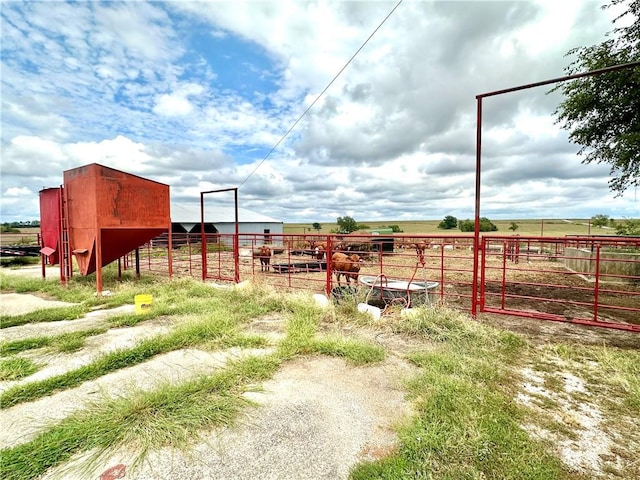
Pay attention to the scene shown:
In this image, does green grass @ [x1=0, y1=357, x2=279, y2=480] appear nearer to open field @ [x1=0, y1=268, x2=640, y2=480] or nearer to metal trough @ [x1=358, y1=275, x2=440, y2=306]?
open field @ [x1=0, y1=268, x2=640, y2=480]

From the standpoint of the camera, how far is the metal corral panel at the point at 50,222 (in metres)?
8.34

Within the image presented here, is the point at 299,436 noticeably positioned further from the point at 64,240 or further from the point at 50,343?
the point at 64,240

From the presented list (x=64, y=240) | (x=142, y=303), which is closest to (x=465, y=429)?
(x=142, y=303)

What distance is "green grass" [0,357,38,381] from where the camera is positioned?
3.37 m

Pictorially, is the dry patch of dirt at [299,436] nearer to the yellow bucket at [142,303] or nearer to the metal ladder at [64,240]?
the yellow bucket at [142,303]

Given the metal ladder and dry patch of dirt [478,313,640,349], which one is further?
the metal ladder

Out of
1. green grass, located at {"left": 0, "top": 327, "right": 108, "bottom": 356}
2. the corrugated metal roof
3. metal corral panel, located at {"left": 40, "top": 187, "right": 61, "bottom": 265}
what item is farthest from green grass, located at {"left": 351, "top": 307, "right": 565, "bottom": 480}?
the corrugated metal roof

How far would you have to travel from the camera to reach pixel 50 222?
28.5 ft

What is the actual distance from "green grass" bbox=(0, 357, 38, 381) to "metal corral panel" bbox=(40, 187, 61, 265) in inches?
233

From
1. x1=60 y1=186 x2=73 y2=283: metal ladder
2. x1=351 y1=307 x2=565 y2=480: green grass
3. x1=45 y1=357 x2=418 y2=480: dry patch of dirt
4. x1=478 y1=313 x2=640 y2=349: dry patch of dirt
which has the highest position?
x1=60 y1=186 x2=73 y2=283: metal ladder

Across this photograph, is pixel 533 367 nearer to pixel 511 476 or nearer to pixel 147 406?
pixel 511 476

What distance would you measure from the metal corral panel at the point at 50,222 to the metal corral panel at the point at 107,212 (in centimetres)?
72

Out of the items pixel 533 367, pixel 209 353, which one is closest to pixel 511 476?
pixel 533 367

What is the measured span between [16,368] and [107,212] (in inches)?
179
